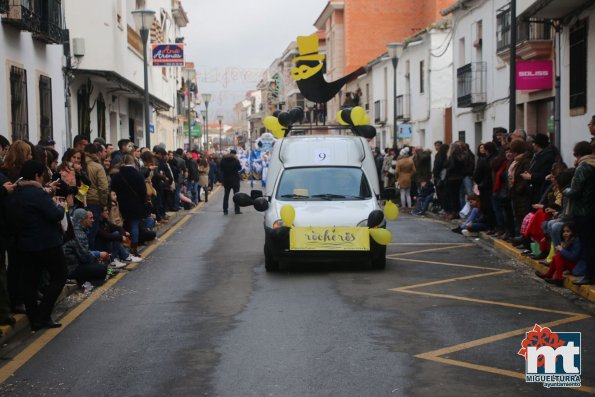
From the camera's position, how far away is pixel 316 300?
10.5 meters

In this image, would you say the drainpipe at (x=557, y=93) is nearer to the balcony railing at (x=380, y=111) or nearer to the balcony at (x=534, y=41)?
the balcony at (x=534, y=41)

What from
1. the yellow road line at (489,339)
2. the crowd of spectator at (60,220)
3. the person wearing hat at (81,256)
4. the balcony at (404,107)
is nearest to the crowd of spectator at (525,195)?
the yellow road line at (489,339)

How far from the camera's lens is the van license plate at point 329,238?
1271 cm

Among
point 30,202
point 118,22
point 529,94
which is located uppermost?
point 118,22

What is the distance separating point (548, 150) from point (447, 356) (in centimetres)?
735

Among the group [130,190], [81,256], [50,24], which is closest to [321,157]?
[130,190]

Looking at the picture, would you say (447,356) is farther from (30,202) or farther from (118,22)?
(118,22)

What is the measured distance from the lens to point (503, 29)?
78.5 ft

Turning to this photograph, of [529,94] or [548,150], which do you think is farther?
[529,94]

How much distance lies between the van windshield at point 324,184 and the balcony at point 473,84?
14480mm

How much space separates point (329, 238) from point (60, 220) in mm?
4635

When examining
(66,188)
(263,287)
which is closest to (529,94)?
(263,287)

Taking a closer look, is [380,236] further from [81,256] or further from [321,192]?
[81,256]

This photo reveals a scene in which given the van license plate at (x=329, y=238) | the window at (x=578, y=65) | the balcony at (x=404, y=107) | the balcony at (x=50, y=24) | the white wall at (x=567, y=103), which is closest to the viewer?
the van license plate at (x=329, y=238)
